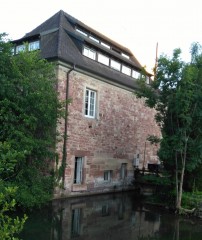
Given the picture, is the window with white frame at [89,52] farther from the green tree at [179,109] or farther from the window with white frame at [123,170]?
the window with white frame at [123,170]

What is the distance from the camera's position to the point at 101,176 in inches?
632

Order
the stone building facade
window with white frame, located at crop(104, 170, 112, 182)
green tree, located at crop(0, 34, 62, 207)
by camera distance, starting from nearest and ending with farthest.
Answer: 1. green tree, located at crop(0, 34, 62, 207)
2. the stone building facade
3. window with white frame, located at crop(104, 170, 112, 182)

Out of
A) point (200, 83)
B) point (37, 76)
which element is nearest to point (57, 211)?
point (37, 76)

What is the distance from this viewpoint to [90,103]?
50.8ft

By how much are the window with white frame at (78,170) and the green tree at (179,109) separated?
375cm

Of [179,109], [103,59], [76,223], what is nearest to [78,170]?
[76,223]

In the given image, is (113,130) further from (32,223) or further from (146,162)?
(32,223)

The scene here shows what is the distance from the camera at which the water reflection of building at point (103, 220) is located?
27.8ft

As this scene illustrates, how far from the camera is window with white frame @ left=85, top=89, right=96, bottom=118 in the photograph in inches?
600

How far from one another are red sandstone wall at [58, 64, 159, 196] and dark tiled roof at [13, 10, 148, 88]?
0.55 meters

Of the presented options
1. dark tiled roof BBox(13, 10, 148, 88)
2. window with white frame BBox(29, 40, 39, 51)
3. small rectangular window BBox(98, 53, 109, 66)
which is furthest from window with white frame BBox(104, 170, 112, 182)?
window with white frame BBox(29, 40, 39, 51)

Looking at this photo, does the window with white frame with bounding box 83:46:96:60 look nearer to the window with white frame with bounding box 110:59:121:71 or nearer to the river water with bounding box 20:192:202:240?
the window with white frame with bounding box 110:59:121:71

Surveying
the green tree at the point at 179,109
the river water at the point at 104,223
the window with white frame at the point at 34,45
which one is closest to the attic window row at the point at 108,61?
the window with white frame at the point at 34,45

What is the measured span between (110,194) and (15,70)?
332 inches
